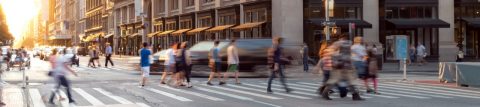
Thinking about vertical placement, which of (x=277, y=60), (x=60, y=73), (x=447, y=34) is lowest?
(x=60, y=73)

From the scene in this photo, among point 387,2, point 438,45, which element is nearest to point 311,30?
point 387,2

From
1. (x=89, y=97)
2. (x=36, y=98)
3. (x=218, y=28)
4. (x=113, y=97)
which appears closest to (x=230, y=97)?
(x=113, y=97)

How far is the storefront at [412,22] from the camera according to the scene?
140ft

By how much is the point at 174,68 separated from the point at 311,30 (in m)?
20.7

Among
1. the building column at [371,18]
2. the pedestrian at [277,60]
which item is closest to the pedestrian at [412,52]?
the building column at [371,18]

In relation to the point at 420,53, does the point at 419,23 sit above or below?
above

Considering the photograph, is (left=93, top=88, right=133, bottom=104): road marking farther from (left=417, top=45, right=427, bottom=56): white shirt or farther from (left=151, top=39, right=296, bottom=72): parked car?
(left=417, top=45, right=427, bottom=56): white shirt

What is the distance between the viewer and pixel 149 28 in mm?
72375

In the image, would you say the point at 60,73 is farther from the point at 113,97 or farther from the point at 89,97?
the point at 113,97

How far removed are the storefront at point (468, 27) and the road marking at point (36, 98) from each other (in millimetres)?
31491

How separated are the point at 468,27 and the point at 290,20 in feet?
39.4

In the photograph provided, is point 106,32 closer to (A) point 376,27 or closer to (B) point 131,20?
(B) point 131,20

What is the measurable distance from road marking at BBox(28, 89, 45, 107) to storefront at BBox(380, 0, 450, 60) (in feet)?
90.5

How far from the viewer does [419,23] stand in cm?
4250
